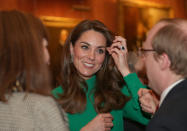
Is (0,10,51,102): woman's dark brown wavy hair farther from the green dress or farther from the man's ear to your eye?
the green dress

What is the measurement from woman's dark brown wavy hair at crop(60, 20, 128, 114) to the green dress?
47mm

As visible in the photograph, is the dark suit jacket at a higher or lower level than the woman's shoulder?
higher

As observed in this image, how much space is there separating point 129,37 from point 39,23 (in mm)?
3923

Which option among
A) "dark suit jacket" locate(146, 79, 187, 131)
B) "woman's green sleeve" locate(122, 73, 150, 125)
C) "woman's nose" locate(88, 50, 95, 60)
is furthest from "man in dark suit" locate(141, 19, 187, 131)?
"woman's nose" locate(88, 50, 95, 60)

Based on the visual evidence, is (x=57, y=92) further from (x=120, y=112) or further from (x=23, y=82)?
(x=23, y=82)

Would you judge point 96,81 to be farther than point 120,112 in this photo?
Yes

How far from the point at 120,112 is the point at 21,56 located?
4.82 ft

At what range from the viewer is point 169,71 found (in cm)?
160

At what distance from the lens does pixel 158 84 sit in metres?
1.67

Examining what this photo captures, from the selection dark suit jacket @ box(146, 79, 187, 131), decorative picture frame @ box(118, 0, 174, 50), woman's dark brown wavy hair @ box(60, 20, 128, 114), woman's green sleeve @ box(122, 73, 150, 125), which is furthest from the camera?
decorative picture frame @ box(118, 0, 174, 50)

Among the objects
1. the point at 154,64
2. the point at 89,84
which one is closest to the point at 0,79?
the point at 154,64

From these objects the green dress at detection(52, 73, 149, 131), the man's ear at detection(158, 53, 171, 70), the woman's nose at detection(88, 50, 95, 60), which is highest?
the man's ear at detection(158, 53, 171, 70)

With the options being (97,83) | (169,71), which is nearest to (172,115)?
(169,71)

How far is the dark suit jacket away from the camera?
1.31m
